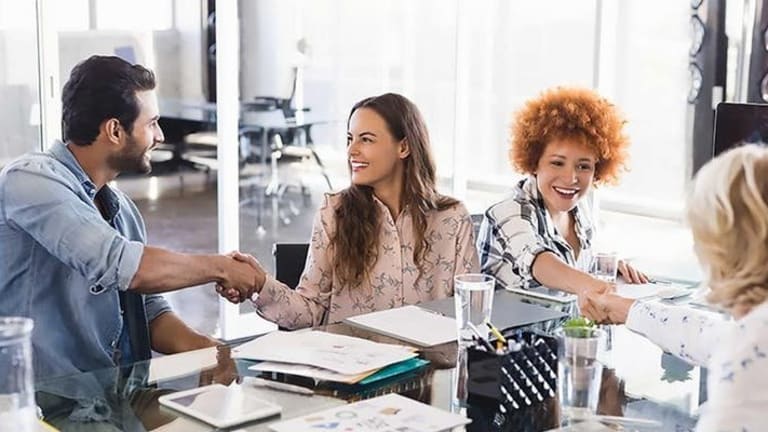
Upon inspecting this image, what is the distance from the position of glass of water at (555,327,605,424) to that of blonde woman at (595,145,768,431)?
29cm

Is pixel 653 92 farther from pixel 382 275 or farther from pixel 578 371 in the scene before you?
pixel 578 371

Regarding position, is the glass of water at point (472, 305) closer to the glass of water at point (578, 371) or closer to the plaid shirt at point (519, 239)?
the glass of water at point (578, 371)

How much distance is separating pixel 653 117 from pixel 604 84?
1.02 metres

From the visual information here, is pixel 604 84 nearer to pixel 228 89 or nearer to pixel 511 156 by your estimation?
pixel 228 89

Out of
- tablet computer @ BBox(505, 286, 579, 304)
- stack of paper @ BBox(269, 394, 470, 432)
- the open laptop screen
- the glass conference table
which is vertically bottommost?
the glass conference table

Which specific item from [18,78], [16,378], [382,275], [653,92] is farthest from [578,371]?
[653,92]

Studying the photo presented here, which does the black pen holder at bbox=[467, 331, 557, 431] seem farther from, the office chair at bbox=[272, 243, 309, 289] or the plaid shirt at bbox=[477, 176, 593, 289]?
the office chair at bbox=[272, 243, 309, 289]

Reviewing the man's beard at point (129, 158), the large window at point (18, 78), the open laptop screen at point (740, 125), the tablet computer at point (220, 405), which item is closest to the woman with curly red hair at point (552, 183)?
the open laptop screen at point (740, 125)

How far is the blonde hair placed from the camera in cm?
121

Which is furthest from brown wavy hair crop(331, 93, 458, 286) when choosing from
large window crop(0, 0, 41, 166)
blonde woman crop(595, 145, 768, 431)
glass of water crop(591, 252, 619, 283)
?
large window crop(0, 0, 41, 166)

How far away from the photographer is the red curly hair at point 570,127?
268 centimetres

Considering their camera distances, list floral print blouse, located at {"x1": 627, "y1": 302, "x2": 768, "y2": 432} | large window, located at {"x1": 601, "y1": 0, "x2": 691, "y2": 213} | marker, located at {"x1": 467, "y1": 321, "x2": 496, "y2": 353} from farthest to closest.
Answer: large window, located at {"x1": 601, "y1": 0, "x2": 691, "y2": 213}, marker, located at {"x1": 467, "y1": 321, "x2": 496, "y2": 353}, floral print blouse, located at {"x1": 627, "y1": 302, "x2": 768, "y2": 432}

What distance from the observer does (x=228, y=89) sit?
13.7ft

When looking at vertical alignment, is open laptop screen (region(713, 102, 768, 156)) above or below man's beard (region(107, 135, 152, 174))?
above
